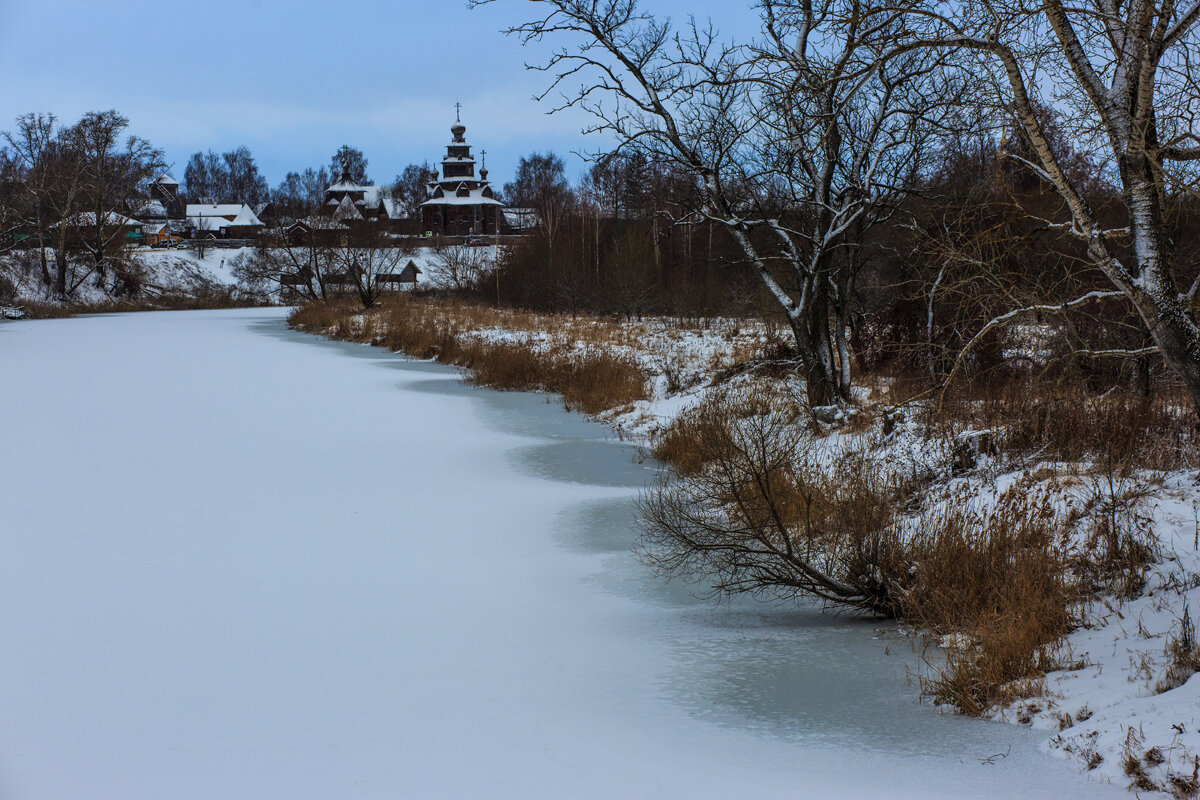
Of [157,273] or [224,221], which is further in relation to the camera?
[224,221]

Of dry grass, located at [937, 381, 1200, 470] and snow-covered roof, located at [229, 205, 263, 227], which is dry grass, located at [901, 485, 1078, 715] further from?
snow-covered roof, located at [229, 205, 263, 227]

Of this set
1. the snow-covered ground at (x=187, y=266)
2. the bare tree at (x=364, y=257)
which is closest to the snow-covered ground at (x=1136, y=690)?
the bare tree at (x=364, y=257)

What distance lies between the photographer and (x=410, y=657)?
19.1ft

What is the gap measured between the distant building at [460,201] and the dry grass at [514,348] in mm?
46889

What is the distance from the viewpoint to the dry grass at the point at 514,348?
16.9 meters

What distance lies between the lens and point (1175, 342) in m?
5.36

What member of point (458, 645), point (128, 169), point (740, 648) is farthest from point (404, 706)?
point (128, 169)

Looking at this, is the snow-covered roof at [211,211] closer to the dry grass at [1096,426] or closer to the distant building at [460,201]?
the distant building at [460,201]

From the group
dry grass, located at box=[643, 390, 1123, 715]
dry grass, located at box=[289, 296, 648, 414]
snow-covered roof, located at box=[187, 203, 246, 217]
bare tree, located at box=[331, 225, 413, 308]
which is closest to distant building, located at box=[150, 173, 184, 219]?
snow-covered roof, located at box=[187, 203, 246, 217]

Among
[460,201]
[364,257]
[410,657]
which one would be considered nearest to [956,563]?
[410,657]

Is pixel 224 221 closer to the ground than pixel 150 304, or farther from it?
farther from it

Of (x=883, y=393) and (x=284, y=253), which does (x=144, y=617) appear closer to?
(x=883, y=393)

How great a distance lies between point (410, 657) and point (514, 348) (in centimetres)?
1552

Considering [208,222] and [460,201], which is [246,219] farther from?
[460,201]
